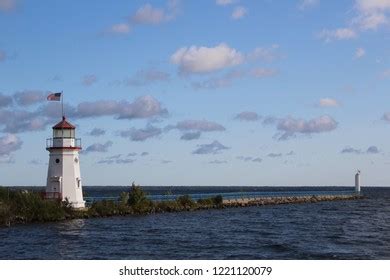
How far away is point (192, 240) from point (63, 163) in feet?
51.3

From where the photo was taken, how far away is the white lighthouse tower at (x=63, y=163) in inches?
1897

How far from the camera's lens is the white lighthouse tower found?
48.2 metres

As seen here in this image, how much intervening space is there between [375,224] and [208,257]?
26.3 m

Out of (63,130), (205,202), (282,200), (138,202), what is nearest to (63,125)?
(63,130)

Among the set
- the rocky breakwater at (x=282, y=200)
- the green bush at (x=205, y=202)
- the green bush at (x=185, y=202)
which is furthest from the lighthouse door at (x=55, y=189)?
the rocky breakwater at (x=282, y=200)

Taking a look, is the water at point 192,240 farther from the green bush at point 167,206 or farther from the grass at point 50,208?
the green bush at point 167,206

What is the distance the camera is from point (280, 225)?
49.9 metres

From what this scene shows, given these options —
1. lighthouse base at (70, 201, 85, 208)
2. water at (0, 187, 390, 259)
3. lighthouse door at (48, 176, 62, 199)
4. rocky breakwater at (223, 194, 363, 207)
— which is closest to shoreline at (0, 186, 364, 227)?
rocky breakwater at (223, 194, 363, 207)

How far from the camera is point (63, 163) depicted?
4825 cm

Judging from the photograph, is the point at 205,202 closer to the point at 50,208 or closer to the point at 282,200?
the point at 282,200
